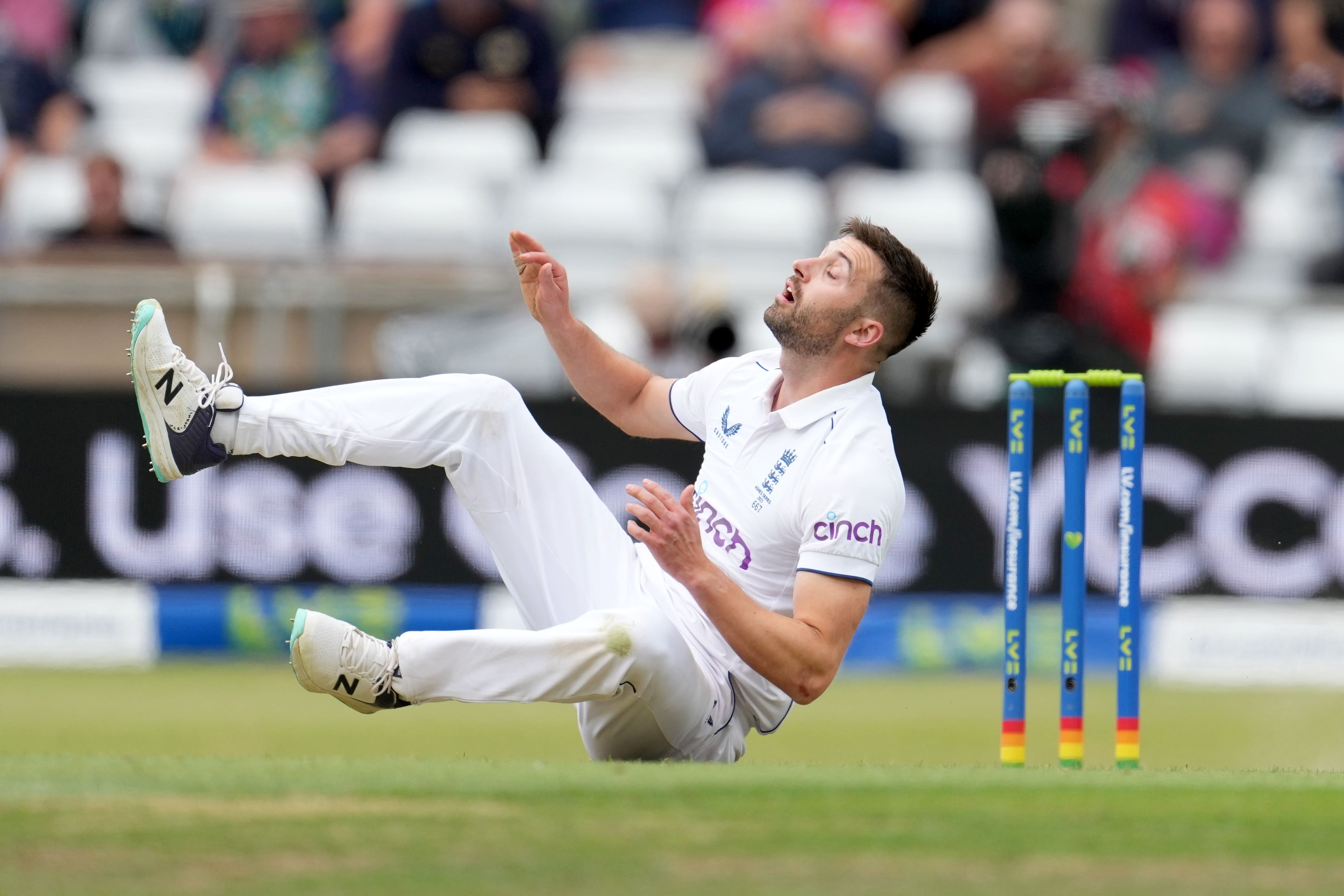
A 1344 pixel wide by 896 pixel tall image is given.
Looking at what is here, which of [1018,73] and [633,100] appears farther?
[633,100]

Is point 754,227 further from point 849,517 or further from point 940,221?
point 849,517

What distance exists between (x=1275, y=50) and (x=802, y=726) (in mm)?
6064

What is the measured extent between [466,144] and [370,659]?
7.21m

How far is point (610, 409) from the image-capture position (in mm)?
5426

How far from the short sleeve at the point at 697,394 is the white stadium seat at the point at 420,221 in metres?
5.15

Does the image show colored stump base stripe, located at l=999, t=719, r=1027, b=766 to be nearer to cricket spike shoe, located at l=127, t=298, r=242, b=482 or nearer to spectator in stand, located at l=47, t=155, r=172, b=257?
cricket spike shoe, located at l=127, t=298, r=242, b=482

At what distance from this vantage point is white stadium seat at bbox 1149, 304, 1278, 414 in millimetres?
9625

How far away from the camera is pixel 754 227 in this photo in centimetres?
1046

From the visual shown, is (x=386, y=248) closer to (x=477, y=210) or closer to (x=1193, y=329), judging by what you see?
(x=477, y=210)

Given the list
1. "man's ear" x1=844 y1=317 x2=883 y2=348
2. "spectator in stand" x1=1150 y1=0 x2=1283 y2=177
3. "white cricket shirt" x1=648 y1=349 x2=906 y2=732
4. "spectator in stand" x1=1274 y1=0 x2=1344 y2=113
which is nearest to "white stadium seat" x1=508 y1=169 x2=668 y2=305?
"spectator in stand" x1=1150 y1=0 x2=1283 y2=177

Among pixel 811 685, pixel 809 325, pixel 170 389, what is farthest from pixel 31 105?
pixel 811 685

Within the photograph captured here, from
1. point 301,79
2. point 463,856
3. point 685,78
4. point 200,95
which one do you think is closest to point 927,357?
point 685,78

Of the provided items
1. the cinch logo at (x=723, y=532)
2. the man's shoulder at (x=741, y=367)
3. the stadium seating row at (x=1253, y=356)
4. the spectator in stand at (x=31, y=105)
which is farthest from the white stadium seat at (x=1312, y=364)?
the spectator in stand at (x=31, y=105)

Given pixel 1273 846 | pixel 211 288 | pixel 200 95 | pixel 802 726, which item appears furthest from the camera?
pixel 200 95
